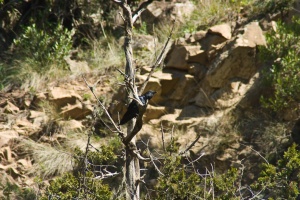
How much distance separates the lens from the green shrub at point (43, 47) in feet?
37.2

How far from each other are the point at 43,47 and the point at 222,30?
10.6 feet

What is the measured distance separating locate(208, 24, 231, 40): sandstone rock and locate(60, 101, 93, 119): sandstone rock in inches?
91.0

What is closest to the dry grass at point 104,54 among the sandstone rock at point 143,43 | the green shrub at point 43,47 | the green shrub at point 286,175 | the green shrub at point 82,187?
the sandstone rock at point 143,43

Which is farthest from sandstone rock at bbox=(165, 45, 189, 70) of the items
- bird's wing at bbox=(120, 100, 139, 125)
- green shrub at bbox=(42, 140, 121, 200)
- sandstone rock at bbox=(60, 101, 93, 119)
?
green shrub at bbox=(42, 140, 121, 200)

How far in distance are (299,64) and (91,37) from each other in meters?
4.71

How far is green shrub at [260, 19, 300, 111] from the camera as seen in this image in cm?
887

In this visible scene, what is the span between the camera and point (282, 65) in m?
9.12

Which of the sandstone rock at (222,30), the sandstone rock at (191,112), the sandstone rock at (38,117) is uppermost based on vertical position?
the sandstone rock at (222,30)

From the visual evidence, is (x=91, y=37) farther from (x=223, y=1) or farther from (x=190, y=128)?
(x=190, y=128)

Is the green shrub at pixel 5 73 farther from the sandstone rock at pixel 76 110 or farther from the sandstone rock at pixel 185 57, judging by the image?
the sandstone rock at pixel 185 57

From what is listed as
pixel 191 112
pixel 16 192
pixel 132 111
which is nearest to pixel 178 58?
pixel 191 112

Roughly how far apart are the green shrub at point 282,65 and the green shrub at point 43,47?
3.78 m

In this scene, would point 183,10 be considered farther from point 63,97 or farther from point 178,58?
point 63,97

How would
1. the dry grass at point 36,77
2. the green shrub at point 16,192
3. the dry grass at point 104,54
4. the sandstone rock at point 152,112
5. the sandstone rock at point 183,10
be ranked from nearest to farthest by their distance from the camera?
the green shrub at point 16,192 < the sandstone rock at point 152,112 < the dry grass at point 36,77 < the dry grass at point 104,54 < the sandstone rock at point 183,10
